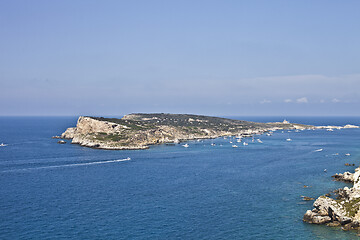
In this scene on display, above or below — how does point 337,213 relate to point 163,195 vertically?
above

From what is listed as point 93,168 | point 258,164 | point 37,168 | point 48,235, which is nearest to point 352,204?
point 48,235

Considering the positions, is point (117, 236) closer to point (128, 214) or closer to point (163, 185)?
point (128, 214)

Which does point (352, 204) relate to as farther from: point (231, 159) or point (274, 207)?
point (231, 159)

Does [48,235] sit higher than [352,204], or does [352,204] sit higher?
[352,204]

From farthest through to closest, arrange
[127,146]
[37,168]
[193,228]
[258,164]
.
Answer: [127,146]
[258,164]
[37,168]
[193,228]

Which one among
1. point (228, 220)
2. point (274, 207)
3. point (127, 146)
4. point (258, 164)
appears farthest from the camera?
point (127, 146)

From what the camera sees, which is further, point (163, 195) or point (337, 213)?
point (163, 195)

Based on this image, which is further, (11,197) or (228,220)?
(11,197)
